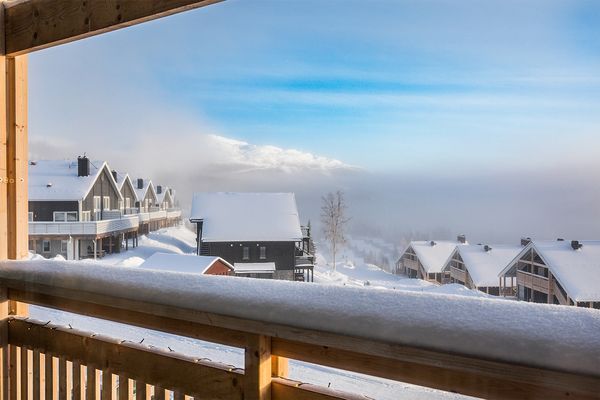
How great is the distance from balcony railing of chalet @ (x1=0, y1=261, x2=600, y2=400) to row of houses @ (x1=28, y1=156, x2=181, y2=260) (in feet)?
6.08

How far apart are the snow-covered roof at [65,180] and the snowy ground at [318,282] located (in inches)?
24.4

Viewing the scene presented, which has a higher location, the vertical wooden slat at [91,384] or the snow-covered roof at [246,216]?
the snow-covered roof at [246,216]

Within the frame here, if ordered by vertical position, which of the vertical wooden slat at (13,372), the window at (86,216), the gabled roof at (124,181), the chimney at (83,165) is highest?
the chimney at (83,165)

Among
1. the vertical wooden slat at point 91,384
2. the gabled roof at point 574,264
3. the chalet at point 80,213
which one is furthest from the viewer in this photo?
the chalet at point 80,213

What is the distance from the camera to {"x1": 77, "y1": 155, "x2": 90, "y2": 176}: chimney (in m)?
3.64

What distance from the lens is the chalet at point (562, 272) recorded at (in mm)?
1925

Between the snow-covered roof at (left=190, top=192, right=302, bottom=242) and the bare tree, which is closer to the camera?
the bare tree

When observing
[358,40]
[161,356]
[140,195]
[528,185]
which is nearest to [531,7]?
[528,185]

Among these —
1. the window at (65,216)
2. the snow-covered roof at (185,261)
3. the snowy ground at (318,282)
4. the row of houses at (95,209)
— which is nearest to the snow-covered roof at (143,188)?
the row of houses at (95,209)

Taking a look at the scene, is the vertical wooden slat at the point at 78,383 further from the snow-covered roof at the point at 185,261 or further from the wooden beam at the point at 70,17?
the snow-covered roof at the point at 185,261

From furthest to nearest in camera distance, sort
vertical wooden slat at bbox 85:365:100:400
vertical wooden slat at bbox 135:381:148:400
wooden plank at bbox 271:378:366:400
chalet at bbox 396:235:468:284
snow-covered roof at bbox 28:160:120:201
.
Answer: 1. snow-covered roof at bbox 28:160:120:201
2. chalet at bbox 396:235:468:284
3. vertical wooden slat at bbox 85:365:100:400
4. vertical wooden slat at bbox 135:381:148:400
5. wooden plank at bbox 271:378:366:400

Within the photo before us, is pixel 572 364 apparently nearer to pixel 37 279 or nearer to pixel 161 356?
pixel 161 356

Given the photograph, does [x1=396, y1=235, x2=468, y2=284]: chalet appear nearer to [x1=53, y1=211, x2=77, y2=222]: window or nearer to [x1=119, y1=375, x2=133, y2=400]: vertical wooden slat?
[x1=119, y1=375, x2=133, y2=400]: vertical wooden slat

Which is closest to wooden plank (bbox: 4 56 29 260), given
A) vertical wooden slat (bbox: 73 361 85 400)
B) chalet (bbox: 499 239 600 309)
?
vertical wooden slat (bbox: 73 361 85 400)
